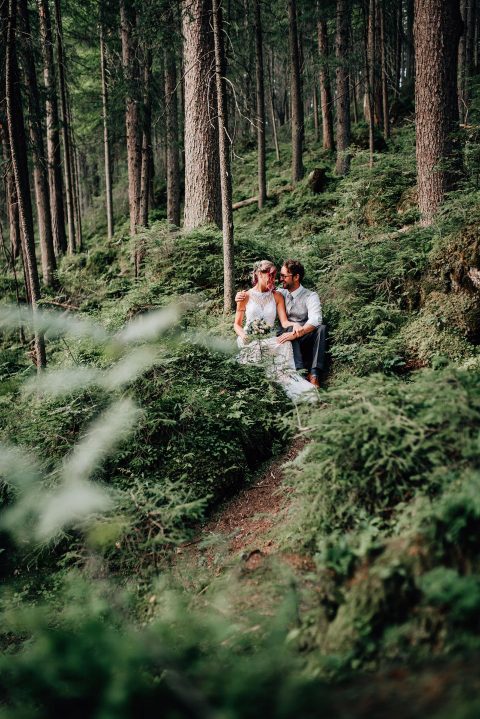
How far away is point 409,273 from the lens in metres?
6.18

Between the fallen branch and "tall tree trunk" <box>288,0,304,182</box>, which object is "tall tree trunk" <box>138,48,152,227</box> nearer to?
"tall tree trunk" <box>288,0,304,182</box>

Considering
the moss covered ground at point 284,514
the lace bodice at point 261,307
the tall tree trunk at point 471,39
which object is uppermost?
the tall tree trunk at point 471,39

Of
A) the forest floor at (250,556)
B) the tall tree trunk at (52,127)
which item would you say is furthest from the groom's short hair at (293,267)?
the tall tree trunk at (52,127)

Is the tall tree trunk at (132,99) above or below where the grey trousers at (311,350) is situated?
above

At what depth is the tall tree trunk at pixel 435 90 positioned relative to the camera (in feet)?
23.8

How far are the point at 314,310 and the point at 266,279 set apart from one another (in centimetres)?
77

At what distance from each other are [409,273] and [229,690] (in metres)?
5.54

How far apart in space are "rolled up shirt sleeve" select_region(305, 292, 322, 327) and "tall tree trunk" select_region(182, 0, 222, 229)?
3.55 m

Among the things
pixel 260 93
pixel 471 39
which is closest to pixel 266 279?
pixel 260 93

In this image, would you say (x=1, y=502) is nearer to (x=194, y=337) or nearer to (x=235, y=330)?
(x=194, y=337)

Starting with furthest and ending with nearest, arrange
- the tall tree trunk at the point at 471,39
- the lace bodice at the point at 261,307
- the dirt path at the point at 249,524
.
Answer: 1. the tall tree trunk at the point at 471,39
2. the lace bodice at the point at 261,307
3. the dirt path at the point at 249,524

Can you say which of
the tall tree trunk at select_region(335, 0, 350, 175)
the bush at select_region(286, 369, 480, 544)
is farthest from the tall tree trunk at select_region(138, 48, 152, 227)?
the bush at select_region(286, 369, 480, 544)

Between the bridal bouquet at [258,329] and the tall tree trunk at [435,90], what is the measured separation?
11.0 ft

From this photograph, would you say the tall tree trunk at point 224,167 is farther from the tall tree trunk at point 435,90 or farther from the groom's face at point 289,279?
the tall tree trunk at point 435,90
